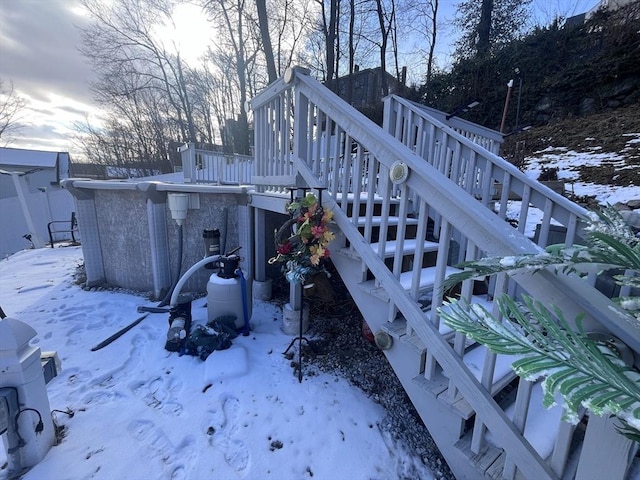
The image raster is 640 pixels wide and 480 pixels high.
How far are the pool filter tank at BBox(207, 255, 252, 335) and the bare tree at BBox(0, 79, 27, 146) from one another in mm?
18327

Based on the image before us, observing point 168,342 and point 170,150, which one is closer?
point 168,342

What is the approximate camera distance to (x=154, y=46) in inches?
468

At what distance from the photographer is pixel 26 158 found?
10.8m

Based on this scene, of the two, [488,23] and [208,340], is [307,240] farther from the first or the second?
[488,23]

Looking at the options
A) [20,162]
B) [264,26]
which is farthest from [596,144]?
[20,162]

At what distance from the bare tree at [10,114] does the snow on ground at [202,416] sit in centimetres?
1733

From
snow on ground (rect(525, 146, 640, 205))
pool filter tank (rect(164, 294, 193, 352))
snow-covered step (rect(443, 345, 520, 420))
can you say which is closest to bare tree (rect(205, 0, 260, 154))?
snow on ground (rect(525, 146, 640, 205))

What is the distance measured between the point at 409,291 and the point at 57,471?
2.05 meters

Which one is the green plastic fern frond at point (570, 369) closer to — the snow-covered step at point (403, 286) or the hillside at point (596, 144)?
the snow-covered step at point (403, 286)

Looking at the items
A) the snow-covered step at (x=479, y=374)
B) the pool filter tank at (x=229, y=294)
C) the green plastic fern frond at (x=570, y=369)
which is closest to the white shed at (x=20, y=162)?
the pool filter tank at (x=229, y=294)

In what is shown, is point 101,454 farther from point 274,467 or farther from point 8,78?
point 8,78

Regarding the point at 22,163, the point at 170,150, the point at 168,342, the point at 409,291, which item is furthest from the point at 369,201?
the point at 170,150

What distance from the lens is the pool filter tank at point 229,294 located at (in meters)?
2.60

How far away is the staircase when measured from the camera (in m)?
0.89
